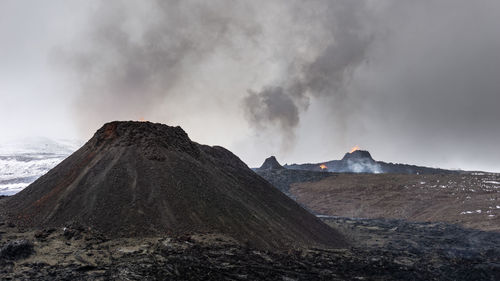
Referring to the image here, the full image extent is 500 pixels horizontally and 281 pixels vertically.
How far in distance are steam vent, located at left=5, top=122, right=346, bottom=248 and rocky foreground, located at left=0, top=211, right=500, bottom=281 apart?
139cm

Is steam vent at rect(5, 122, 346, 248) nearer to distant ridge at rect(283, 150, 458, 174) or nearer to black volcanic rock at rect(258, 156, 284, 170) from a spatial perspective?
black volcanic rock at rect(258, 156, 284, 170)

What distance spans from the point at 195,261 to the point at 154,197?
7.45m

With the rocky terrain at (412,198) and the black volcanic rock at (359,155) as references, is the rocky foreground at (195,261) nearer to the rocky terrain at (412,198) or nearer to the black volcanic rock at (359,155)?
the rocky terrain at (412,198)

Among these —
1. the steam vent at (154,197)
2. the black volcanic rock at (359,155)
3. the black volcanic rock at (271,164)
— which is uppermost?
the black volcanic rock at (359,155)

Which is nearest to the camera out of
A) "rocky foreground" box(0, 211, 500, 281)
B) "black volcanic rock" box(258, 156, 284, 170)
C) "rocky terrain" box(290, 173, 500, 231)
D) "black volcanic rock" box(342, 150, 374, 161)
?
"rocky foreground" box(0, 211, 500, 281)

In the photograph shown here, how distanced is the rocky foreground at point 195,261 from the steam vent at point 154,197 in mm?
1391

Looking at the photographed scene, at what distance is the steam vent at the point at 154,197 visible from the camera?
66.6ft

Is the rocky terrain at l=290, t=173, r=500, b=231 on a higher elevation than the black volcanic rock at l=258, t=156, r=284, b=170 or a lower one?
lower

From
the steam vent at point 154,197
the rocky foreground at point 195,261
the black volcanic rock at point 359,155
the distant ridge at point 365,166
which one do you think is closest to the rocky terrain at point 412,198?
the rocky foreground at point 195,261

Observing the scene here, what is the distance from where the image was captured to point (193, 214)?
70.1 feet

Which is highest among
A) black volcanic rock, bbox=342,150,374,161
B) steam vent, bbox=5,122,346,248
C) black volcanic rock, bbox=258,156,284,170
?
black volcanic rock, bbox=342,150,374,161

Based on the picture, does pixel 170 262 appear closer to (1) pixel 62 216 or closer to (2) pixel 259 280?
(2) pixel 259 280

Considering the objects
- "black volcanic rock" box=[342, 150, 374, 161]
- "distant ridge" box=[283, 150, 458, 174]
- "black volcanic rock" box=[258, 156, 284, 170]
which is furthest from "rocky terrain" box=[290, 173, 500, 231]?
"black volcanic rock" box=[342, 150, 374, 161]

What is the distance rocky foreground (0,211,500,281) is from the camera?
14.1 m
